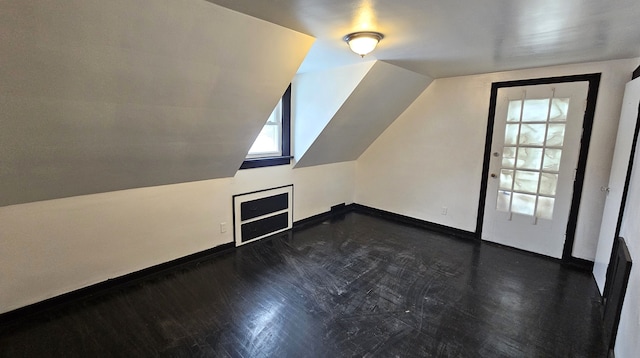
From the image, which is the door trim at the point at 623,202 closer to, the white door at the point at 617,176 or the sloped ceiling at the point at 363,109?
the white door at the point at 617,176

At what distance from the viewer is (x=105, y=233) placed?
2.55 metres

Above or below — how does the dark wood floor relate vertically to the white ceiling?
below

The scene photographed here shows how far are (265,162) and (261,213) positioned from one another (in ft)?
2.10

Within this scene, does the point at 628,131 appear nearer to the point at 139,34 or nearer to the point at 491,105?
the point at 491,105

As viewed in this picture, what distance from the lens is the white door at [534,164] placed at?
3.08 metres

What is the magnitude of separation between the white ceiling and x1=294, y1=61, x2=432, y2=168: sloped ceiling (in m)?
0.40

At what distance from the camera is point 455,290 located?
8.75 ft

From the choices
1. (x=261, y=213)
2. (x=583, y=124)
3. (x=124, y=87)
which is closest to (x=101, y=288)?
(x=261, y=213)

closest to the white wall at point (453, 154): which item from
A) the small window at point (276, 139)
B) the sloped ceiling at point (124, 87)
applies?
the small window at point (276, 139)

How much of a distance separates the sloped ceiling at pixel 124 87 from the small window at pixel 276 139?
0.93m

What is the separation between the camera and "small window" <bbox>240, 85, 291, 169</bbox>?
147 inches

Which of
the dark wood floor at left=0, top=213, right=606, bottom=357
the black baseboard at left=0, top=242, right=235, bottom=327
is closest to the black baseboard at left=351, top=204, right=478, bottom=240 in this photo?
the dark wood floor at left=0, top=213, right=606, bottom=357

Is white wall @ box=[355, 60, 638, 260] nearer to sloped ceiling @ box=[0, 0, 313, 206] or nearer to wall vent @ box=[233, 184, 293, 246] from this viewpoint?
wall vent @ box=[233, 184, 293, 246]

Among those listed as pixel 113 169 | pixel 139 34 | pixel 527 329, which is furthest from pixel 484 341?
pixel 113 169
